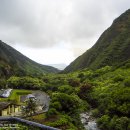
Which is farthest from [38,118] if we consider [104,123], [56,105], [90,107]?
[90,107]

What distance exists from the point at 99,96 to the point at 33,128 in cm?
11517

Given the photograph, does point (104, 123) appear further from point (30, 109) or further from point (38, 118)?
point (30, 109)

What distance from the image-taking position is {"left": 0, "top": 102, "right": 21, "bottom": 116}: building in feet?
295

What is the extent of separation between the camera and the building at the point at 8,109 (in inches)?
3546

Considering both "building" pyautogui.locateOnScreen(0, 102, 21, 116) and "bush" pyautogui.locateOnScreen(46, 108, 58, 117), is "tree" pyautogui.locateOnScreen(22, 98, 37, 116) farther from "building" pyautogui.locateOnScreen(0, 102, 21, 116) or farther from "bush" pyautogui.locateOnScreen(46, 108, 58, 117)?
"building" pyautogui.locateOnScreen(0, 102, 21, 116)

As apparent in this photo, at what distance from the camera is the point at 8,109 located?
307 ft

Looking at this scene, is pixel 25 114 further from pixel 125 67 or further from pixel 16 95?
pixel 125 67

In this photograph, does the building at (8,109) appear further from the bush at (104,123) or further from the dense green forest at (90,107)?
the bush at (104,123)

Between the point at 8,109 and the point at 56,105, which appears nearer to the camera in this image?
the point at 56,105

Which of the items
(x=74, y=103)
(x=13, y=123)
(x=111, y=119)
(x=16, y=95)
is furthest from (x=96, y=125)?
(x=13, y=123)

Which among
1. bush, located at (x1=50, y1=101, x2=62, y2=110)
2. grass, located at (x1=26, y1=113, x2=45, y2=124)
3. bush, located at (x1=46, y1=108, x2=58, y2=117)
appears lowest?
grass, located at (x1=26, y1=113, x2=45, y2=124)

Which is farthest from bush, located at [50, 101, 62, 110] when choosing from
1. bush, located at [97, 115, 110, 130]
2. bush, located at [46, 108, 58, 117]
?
bush, located at [97, 115, 110, 130]

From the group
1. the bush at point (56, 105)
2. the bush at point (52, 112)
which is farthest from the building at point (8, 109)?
the bush at point (52, 112)

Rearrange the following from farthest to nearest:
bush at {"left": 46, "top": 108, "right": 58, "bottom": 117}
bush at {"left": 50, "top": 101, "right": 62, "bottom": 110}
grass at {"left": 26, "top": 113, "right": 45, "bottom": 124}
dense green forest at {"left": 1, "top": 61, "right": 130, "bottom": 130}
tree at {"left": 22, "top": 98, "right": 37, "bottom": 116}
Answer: bush at {"left": 50, "top": 101, "right": 62, "bottom": 110}, tree at {"left": 22, "top": 98, "right": 37, "bottom": 116}, bush at {"left": 46, "top": 108, "right": 58, "bottom": 117}, dense green forest at {"left": 1, "top": 61, "right": 130, "bottom": 130}, grass at {"left": 26, "top": 113, "right": 45, "bottom": 124}
